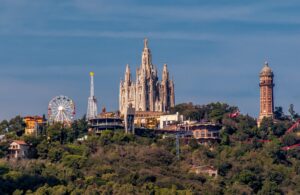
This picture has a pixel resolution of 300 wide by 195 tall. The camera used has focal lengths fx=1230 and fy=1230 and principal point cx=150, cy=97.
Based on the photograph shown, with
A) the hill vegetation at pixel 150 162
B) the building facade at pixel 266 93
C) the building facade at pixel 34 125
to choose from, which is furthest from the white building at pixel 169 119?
the building facade at pixel 34 125

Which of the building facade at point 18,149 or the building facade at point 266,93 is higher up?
the building facade at point 266,93

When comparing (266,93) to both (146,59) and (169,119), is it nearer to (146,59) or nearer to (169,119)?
(169,119)

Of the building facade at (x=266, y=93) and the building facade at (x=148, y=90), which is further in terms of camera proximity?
the building facade at (x=148, y=90)

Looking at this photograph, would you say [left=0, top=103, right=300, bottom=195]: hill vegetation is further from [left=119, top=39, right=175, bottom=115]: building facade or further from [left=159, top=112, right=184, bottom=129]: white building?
[left=119, top=39, right=175, bottom=115]: building facade

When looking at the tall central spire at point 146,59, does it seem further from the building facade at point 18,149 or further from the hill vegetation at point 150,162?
the building facade at point 18,149

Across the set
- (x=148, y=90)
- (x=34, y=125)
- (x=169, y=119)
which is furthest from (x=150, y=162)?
(x=148, y=90)

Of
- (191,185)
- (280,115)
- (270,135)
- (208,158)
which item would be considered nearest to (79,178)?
(191,185)

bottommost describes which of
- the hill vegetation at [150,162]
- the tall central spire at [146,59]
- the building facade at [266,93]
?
the hill vegetation at [150,162]
